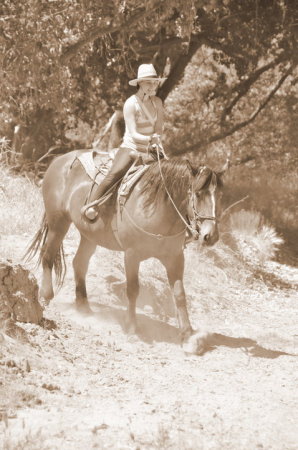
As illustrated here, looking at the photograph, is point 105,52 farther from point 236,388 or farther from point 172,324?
point 236,388

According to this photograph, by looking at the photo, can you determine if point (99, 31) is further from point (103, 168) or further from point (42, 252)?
point (42, 252)

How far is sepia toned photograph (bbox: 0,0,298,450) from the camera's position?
21.0 ft

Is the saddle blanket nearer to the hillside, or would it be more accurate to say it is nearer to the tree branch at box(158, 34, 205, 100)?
the hillside

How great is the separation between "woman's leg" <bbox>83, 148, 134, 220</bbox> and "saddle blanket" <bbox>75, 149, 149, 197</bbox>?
0.07m

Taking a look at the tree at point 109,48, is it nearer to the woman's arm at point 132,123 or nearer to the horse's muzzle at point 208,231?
the woman's arm at point 132,123

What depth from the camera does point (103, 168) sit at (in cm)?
957

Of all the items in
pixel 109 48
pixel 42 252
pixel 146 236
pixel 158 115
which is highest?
pixel 109 48

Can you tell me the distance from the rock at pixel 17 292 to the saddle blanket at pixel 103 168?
1665 mm

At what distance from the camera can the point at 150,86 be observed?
8.90 meters

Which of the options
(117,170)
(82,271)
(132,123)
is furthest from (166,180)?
(82,271)

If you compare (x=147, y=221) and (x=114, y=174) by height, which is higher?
(x=114, y=174)

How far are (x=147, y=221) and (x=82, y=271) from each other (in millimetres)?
1690

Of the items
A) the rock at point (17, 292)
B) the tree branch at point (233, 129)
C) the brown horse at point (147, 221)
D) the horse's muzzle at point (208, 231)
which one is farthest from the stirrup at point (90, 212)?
the tree branch at point (233, 129)

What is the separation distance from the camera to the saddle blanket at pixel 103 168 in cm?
893
